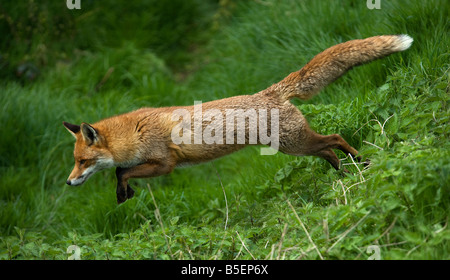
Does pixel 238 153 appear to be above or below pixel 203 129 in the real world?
below

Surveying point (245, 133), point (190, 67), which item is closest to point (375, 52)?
point (245, 133)

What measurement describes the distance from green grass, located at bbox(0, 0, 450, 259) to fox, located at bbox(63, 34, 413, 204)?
0.34 m

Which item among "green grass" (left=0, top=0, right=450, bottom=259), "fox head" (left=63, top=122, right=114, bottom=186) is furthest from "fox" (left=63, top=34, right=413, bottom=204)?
"green grass" (left=0, top=0, right=450, bottom=259)

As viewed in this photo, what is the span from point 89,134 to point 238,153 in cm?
278

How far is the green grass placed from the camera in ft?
12.5

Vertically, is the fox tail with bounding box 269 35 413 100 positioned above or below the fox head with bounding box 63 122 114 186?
above

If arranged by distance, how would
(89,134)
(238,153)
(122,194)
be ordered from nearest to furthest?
(89,134) < (122,194) < (238,153)

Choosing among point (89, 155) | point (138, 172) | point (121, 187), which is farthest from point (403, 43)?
point (89, 155)

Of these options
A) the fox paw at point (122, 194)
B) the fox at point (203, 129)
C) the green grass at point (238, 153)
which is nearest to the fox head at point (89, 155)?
the fox at point (203, 129)

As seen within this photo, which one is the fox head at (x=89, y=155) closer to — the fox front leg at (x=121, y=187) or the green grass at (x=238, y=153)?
the fox front leg at (x=121, y=187)

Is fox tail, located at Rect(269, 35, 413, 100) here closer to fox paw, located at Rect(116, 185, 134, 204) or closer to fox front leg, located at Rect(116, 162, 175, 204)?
fox front leg, located at Rect(116, 162, 175, 204)

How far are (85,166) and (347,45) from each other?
2.79m

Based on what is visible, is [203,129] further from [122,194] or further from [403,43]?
[403,43]

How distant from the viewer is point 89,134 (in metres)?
4.88
